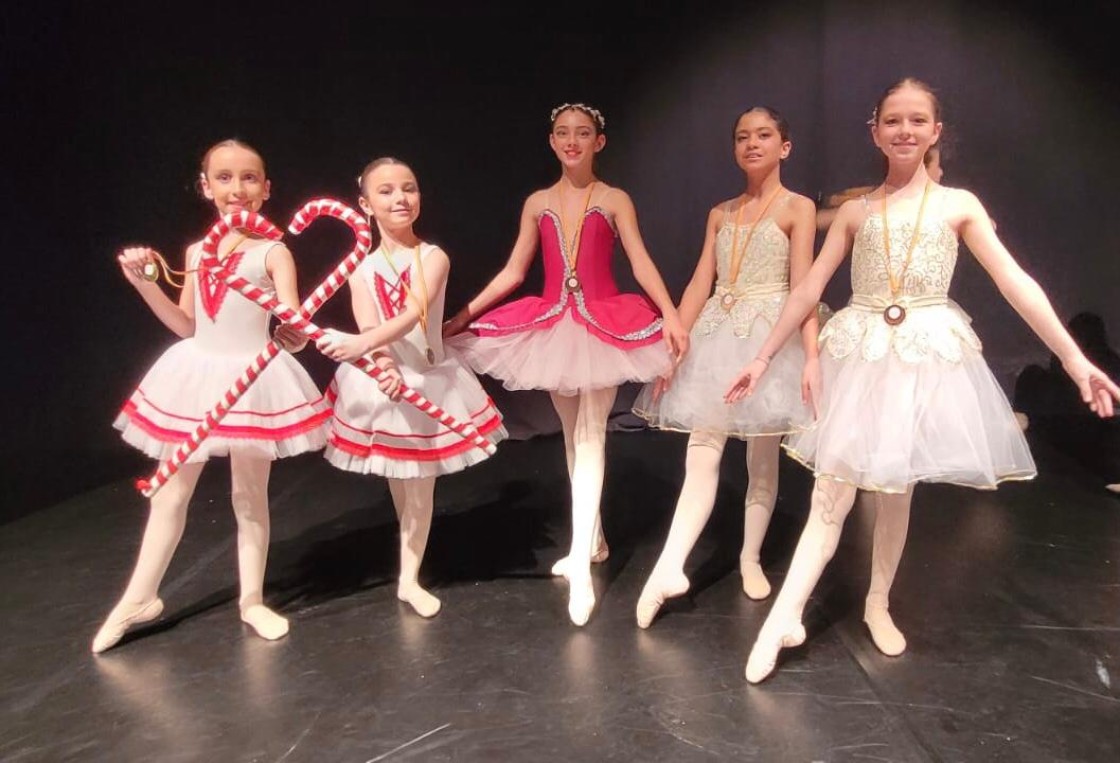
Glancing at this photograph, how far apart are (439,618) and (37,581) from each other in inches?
48.6

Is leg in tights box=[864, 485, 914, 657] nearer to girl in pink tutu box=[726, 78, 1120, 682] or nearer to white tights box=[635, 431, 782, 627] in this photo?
girl in pink tutu box=[726, 78, 1120, 682]

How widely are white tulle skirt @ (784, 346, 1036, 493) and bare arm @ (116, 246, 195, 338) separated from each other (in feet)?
4.93

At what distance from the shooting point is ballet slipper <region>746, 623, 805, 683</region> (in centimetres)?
173

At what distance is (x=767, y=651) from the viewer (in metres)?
1.74

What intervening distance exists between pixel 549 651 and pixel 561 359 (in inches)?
28.1

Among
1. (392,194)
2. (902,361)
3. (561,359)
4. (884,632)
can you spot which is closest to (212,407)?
(392,194)

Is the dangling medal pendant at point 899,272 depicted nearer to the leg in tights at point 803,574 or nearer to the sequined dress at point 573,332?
the leg in tights at point 803,574

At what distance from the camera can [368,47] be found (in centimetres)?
321

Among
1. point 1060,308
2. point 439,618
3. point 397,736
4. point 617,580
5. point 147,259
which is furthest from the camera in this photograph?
point 1060,308

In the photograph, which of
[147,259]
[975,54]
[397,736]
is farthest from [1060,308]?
[147,259]

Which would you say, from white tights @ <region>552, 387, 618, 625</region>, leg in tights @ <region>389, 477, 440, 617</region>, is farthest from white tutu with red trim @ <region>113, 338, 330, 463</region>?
white tights @ <region>552, 387, 618, 625</region>

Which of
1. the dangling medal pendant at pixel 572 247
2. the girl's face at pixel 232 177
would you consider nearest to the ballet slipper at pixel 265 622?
the girl's face at pixel 232 177

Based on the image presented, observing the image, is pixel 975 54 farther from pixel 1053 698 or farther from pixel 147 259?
pixel 147 259

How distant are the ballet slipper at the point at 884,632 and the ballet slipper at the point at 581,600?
0.67 m
